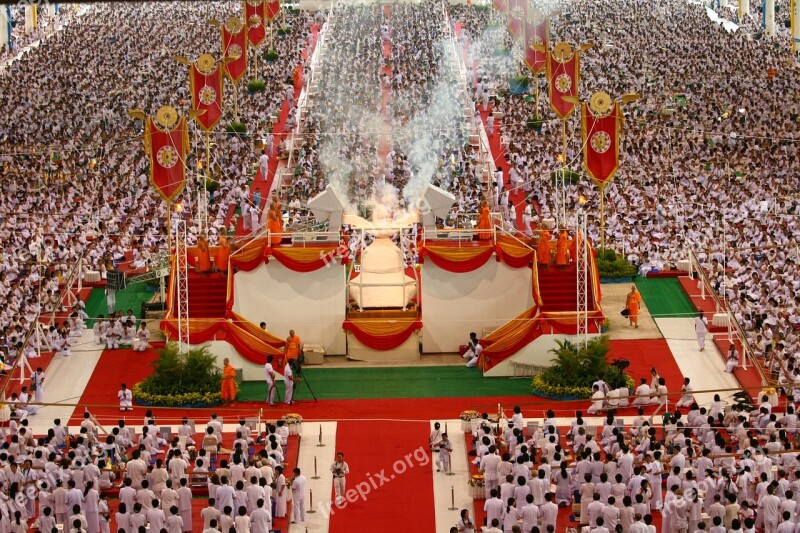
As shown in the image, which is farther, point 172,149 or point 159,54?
point 159,54

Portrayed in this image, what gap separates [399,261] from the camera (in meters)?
43.0

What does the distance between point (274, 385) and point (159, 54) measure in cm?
4159

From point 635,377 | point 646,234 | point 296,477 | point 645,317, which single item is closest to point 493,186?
point 646,234

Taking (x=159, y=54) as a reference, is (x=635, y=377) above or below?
below

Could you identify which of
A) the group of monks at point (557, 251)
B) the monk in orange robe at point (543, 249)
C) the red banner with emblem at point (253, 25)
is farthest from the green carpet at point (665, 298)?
the red banner with emblem at point (253, 25)

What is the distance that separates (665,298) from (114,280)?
568 inches

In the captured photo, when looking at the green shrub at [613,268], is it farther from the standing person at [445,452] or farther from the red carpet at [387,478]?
the standing person at [445,452]

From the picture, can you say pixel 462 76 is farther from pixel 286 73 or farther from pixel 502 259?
pixel 502 259

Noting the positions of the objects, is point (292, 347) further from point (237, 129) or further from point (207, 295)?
point (237, 129)

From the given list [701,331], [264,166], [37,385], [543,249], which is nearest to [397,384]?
[543,249]

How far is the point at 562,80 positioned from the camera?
54500mm

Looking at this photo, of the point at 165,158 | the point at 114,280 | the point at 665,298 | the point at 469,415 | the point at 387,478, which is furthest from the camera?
the point at 665,298

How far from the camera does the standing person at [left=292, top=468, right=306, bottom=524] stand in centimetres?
3200

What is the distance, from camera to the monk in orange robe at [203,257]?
42062 millimetres
